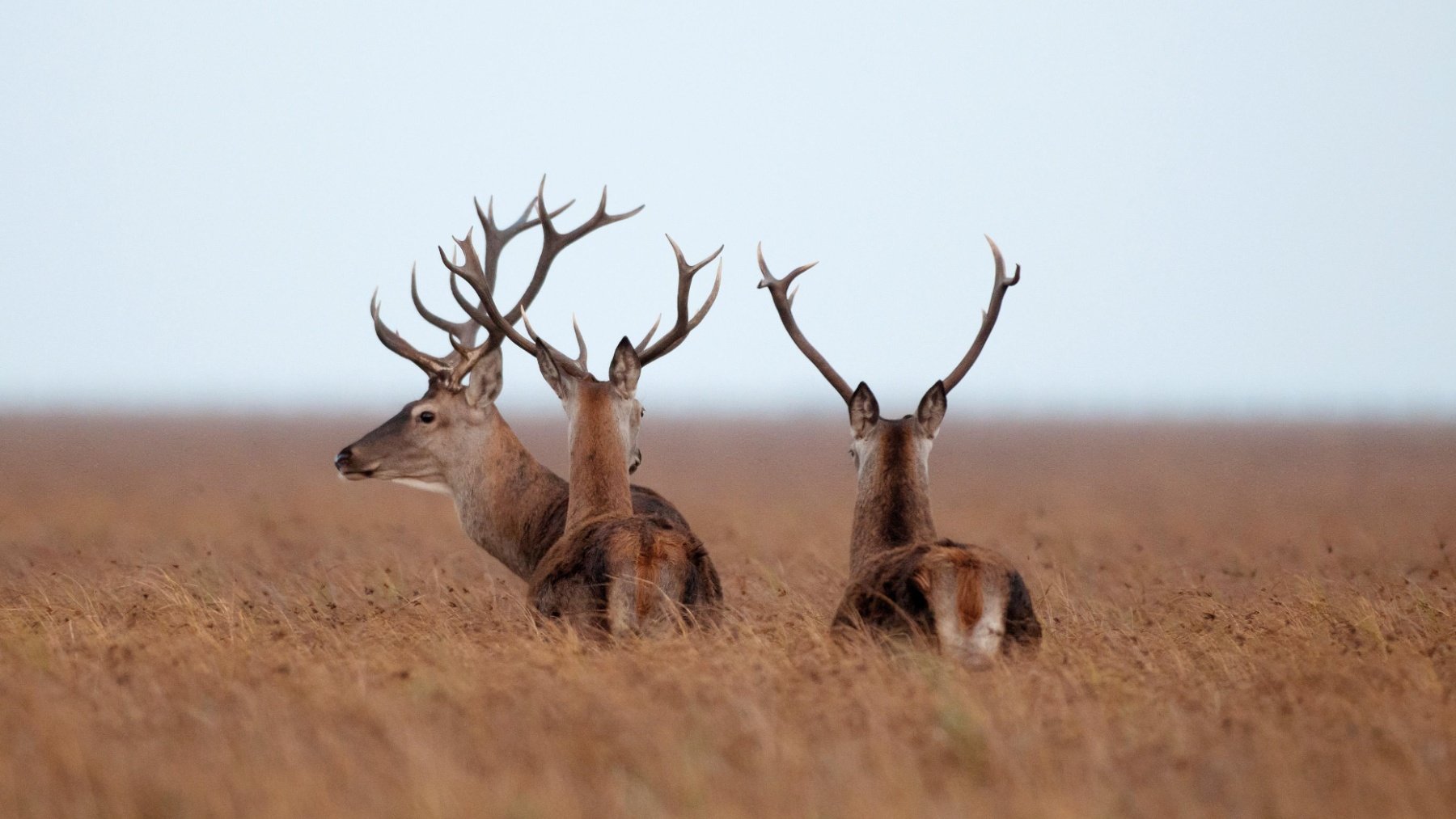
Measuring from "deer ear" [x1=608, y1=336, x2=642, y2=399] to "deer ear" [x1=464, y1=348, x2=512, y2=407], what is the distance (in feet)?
3.33

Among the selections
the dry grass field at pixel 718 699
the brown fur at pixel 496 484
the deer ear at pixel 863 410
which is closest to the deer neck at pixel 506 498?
the brown fur at pixel 496 484

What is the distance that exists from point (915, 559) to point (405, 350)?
4.42 meters

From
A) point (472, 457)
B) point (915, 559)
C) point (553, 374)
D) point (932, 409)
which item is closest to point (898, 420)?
point (932, 409)

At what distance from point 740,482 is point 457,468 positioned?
21097 mm

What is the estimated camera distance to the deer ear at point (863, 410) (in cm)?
825

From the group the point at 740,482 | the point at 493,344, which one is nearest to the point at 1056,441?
the point at 740,482

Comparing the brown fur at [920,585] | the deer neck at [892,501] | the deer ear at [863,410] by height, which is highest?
the deer ear at [863,410]

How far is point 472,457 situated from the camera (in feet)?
32.3

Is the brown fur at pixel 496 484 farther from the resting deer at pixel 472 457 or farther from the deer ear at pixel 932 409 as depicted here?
the deer ear at pixel 932 409

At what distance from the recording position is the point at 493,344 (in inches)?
389

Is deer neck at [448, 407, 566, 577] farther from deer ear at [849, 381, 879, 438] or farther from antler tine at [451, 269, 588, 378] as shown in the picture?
deer ear at [849, 381, 879, 438]

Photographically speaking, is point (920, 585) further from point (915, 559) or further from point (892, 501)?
point (892, 501)

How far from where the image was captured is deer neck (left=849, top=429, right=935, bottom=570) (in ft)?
25.8

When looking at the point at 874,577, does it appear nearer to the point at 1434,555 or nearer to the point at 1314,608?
the point at 1314,608
